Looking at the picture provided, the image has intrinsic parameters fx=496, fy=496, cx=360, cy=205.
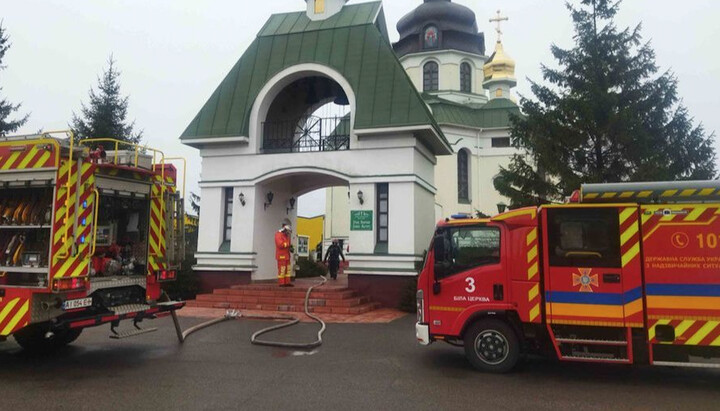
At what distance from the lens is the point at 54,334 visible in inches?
337

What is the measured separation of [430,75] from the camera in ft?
129

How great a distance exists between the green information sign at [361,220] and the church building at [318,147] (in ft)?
0.10

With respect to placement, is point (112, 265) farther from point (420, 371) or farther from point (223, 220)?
point (223, 220)

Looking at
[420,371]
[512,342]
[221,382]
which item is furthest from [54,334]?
[512,342]

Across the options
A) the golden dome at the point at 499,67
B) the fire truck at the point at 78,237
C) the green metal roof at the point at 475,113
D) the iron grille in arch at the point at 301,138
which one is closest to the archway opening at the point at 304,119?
the iron grille in arch at the point at 301,138

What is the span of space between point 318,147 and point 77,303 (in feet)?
32.1

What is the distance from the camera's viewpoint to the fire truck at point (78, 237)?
6848 mm

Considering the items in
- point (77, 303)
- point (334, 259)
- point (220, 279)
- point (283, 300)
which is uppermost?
point (334, 259)

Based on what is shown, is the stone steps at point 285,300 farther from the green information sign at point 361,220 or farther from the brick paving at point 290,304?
the green information sign at point 361,220

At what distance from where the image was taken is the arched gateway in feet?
47.5

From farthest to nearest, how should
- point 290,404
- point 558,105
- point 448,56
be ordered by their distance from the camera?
point 448,56 < point 558,105 < point 290,404

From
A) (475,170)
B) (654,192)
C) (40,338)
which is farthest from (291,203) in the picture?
(475,170)

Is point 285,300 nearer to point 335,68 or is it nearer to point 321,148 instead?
point 321,148

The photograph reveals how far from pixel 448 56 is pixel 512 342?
3464 centimetres
